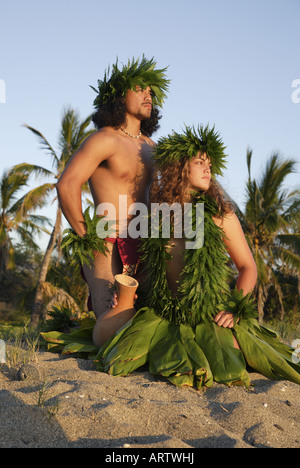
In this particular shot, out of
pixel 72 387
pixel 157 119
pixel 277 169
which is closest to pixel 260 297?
pixel 277 169

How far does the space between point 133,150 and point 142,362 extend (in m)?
1.70

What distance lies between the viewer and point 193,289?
3.06m

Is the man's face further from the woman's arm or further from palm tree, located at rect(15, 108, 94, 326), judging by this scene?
palm tree, located at rect(15, 108, 94, 326)

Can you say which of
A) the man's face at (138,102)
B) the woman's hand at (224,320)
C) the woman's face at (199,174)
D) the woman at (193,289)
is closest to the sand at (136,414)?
the woman at (193,289)

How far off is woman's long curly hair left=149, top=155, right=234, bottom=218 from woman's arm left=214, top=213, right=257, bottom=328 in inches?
3.1

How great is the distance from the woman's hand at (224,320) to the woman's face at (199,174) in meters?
0.89

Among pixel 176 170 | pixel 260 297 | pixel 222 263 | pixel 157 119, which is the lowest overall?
pixel 260 297

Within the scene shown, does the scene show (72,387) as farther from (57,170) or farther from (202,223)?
(57,170)

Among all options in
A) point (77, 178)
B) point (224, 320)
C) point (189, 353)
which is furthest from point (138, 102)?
point (189, 353)

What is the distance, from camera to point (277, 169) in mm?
17109

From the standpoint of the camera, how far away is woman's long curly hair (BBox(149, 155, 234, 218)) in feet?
10.5

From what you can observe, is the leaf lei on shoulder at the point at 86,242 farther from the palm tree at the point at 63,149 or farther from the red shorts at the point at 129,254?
the palm tree at the point at 63,149

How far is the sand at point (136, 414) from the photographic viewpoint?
173 cm

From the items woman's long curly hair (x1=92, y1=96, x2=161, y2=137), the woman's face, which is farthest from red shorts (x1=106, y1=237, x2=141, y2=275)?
woman's long curly hair (x1=92, y1=96, x2=161, y2=137)
